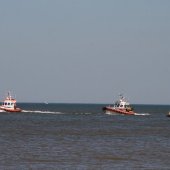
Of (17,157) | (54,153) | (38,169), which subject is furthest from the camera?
(54,153)

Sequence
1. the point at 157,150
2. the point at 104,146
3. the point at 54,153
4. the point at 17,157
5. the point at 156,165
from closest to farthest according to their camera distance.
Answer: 1. the point at 156,165
2. the point at 17,157
3. the point at 54,153
4. the point at 157,150
5. the point at 104,146

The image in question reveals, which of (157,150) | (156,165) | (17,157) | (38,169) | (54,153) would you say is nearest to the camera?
(38,169)

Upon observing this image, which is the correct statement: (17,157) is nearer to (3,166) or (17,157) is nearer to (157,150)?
(3,166)

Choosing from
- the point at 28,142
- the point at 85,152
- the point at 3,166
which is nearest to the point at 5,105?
the point at 28,142

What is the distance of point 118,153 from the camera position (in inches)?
1597

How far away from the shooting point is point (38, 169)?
105 ft

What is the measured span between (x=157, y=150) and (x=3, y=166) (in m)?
13.1

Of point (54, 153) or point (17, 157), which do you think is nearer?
point (17, 157)

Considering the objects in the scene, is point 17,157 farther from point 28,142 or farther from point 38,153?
point 28,142

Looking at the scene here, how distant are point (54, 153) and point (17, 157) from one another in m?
2.98

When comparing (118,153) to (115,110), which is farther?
(115,110)

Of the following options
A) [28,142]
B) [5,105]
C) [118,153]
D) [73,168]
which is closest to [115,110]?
[5,105]

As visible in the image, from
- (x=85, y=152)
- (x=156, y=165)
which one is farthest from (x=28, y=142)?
(x=156, y=165)

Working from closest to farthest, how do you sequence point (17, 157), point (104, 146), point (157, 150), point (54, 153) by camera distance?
point (17, 157)
point (54, 153)
point (157, 150)
point (104, 146)
